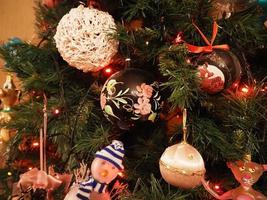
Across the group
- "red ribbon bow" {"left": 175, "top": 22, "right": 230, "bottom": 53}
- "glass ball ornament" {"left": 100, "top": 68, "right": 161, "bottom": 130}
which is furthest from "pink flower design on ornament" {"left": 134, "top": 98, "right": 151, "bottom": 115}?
"red ribbon bow" {"left": 175, "top": 22, "right": 230, "bottom": 53}

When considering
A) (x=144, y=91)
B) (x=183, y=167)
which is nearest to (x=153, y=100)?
(x=144, y=91)

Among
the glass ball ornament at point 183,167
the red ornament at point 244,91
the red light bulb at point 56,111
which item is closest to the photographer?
the glass ball ornament at point 183,167

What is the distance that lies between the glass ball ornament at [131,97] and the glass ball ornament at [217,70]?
0.08 m

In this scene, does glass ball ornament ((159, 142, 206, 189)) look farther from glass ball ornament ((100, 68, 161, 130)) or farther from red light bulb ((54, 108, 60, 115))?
red light bulb ((54, 108, 60, 115))

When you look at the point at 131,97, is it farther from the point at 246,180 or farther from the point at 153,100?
the point at 246,180

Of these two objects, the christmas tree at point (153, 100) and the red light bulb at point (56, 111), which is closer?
the christmas tree at point (153, 100)

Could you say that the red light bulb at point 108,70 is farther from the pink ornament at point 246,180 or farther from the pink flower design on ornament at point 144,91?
the pink ornament at point 246,180

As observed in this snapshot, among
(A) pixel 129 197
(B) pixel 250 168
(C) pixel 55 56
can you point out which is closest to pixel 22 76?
(C) pixel 55 56

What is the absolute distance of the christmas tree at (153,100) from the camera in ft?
1.81

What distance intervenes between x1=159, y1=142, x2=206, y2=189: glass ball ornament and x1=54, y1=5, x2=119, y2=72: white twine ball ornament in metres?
0.21

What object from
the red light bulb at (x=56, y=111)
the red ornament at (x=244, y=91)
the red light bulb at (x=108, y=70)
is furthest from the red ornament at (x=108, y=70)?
the red ornament at (x=244, y=91)

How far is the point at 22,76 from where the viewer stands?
2.50 ft

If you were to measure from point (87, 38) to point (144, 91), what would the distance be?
13cm

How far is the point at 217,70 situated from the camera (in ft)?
1.85
